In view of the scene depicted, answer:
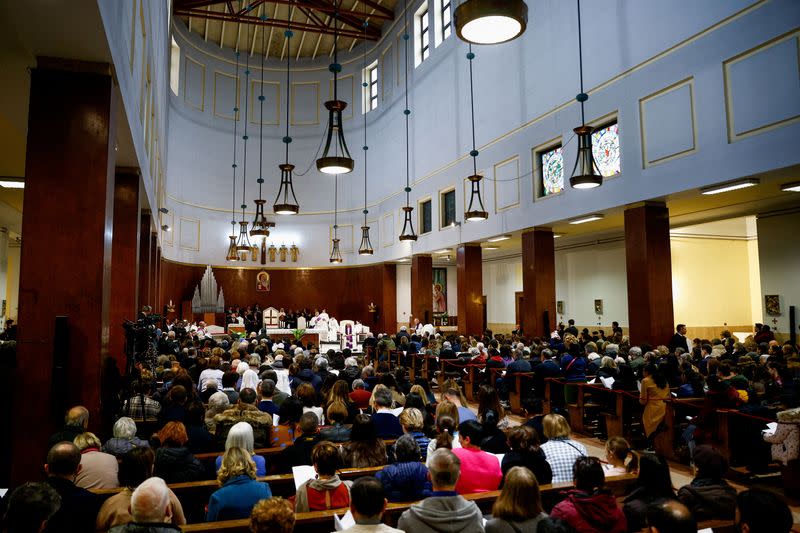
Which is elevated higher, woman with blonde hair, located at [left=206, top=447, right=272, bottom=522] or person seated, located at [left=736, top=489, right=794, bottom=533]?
person seated, located at [left=736, top=489, right=794, bottom=533]

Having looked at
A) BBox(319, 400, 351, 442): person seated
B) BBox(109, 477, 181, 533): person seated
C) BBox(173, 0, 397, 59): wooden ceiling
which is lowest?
BBox(319, 400, 351, 442): person seated

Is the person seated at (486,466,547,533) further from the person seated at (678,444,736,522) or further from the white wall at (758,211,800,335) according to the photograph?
Result: the white wall at (758,211,800,335)

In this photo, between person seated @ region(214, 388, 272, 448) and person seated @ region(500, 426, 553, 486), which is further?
person seated @ region(214, 388, 272, 448)

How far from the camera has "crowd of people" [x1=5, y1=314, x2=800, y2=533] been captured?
7.79ft

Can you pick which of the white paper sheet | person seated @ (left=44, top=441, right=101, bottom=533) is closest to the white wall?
the white paper sheet

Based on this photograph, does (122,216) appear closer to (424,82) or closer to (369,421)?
(369,421)

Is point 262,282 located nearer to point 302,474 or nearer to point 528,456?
point 302,474

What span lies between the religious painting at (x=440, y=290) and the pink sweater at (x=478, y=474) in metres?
19.3

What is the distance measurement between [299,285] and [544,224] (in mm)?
13495

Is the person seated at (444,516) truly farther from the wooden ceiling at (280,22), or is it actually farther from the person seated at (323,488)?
the wooden ceiling at (280,22)

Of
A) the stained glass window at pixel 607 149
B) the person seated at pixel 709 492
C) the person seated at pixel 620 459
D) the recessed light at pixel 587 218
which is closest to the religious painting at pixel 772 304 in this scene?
the recessed light at pixel 587 218

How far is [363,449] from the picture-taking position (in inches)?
153

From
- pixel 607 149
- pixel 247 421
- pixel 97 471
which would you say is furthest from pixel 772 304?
pixel 97 471

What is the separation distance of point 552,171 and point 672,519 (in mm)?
11599
